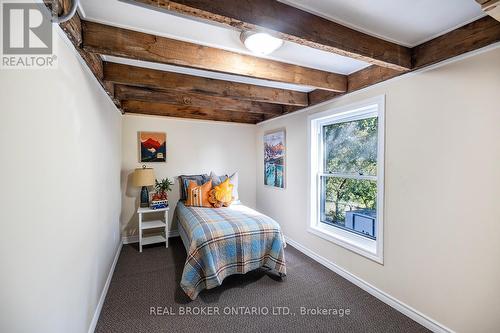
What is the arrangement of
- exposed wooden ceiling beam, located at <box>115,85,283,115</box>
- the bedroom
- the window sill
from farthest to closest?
exposed wooden ceiling beam, located at <box>115,85,283,115</box>
the window sill
the bedroom

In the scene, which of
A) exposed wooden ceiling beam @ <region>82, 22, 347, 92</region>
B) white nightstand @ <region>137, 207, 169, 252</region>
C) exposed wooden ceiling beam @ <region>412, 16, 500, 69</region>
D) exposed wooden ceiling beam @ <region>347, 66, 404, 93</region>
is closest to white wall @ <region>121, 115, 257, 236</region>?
white nightstand @ <region>137, 207, 169, 252</region>

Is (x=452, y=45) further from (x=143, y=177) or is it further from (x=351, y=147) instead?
(x=143, y=177)

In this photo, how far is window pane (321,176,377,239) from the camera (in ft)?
8.35

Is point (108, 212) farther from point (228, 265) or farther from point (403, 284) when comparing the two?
point (403, 284)

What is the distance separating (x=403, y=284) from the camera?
2053 mm

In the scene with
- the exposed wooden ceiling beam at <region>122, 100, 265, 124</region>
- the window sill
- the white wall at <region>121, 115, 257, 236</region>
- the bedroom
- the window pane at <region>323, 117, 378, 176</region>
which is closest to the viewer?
the bedroom

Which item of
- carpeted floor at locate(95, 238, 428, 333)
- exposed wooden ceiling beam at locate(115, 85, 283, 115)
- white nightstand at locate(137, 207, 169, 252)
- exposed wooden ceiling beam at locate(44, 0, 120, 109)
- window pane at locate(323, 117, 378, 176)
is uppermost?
exposed wooden ceiling beam at locate(115, 85, 283, 115)

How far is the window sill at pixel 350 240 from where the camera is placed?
2.35 metres

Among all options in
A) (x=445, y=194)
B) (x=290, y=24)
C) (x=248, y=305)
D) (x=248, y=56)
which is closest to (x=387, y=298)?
(x=445, y=194)

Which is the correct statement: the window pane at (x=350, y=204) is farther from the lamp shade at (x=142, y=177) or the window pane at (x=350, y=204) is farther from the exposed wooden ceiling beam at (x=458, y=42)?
the lamp shade at (x=142, y=177)

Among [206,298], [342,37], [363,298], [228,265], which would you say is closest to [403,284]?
[363,298]

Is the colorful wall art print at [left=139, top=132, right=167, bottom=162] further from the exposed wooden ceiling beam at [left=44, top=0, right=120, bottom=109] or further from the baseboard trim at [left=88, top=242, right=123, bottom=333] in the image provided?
the baseboard trim at [left=88, top=242, right=123, bottom=333]

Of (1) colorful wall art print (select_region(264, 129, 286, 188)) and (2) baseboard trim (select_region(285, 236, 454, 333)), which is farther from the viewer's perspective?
(1) colorful wall art print (select_region(264, 129, 286, 188))

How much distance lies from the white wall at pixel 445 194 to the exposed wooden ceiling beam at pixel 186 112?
244 centimetres
